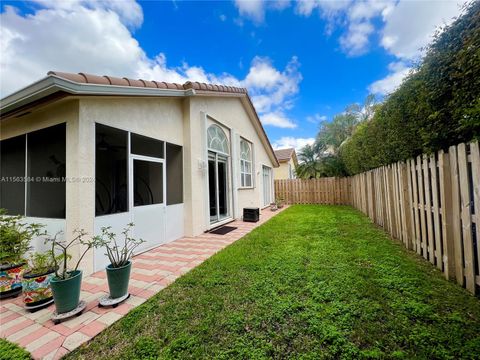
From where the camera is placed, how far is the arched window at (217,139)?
7.93 m

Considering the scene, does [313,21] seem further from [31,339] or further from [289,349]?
[31,339]

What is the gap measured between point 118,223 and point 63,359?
9.10 feet

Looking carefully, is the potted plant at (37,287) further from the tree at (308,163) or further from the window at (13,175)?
the tree at (308,163)

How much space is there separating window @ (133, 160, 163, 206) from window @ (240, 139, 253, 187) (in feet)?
17.7

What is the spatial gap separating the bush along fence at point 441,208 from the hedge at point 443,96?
293mm

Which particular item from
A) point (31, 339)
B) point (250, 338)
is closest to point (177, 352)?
point (250, 338)

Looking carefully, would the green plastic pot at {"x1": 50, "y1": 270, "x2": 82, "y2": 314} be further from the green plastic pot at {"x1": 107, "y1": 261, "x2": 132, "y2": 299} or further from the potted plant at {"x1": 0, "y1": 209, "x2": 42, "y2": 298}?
the potted plant at {"x1": 0, "y1": 209, "x2": 42, "y2": 298}

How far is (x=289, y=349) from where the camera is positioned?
75.3 inches

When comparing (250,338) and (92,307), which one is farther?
(92,307)

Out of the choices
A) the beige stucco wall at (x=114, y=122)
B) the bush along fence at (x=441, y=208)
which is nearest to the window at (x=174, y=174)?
the beige stucco wall at (x=114, y=122)

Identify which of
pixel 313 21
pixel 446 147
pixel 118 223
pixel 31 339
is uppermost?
pixel 313 21

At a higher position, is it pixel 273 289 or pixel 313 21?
pixel 313 21

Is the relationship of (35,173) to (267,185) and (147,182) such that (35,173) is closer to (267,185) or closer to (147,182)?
(147,182)

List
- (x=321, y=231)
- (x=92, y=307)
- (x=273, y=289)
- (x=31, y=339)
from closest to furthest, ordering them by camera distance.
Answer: (x=31, y=339) → (x=92, y=307) → (x=273, y=289) → (x=321, y=231)
